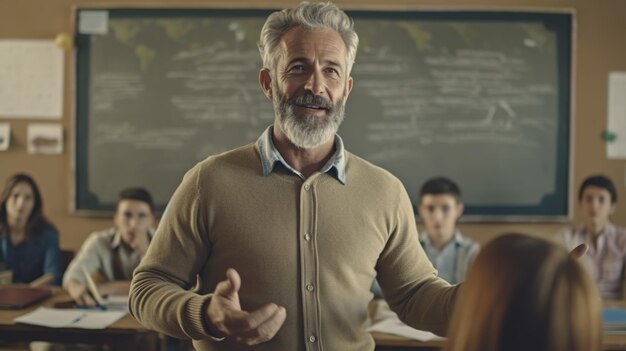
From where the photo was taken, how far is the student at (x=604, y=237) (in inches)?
144

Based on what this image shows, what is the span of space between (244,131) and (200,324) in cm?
280

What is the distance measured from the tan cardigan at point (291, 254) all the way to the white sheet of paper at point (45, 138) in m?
2.86

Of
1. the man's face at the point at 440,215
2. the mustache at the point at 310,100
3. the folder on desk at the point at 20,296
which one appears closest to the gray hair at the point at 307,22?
the mustache at the point at 310,100

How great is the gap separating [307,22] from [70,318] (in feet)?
5.39

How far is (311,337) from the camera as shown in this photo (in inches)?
55.7

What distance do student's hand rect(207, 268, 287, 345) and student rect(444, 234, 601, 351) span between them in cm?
42

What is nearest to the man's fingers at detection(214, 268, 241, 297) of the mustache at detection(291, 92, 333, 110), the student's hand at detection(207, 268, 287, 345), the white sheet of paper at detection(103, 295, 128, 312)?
the student's hand at detection(207, 268, 287, 345)

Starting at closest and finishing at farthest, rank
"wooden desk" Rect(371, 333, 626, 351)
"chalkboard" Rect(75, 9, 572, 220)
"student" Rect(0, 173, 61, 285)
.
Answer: "wooden desk" Rect(371, 333, 626, 351)
"student" Rect(0, 173, 61, 285)
"chalkboard" Rect(75, 9, 572, 220)

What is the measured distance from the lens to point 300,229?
4.75 ft

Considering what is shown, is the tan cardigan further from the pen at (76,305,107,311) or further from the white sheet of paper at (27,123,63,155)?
the white sheet of paper at (27,123,63,155)

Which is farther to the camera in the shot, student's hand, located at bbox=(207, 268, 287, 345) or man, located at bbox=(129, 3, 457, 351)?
man, located at bbox=(129, 3, 457, 351)

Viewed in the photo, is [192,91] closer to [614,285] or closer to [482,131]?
[482,131]

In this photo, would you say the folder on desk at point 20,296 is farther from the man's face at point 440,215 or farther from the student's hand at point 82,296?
the man's face at point 440,215

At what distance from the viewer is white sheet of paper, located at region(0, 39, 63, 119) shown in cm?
406
